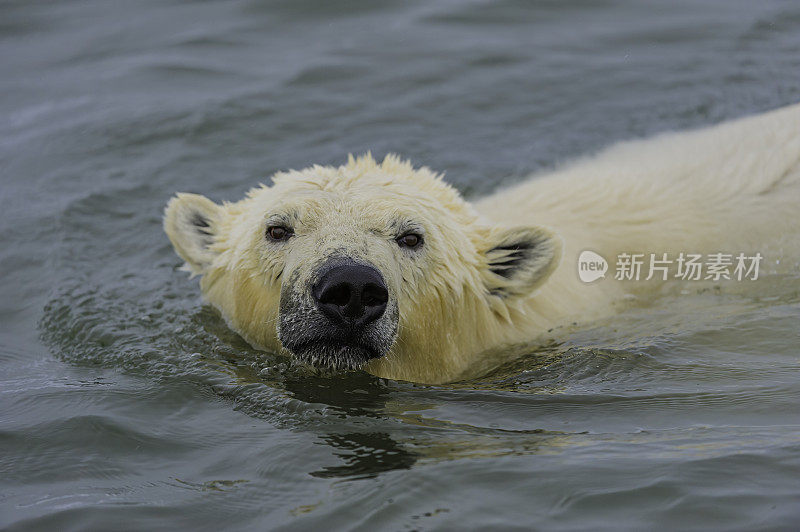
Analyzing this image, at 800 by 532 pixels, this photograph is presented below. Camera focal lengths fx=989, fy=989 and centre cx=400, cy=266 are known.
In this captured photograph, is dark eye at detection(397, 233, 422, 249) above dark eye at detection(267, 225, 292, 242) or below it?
below

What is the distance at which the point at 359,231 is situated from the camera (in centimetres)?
483

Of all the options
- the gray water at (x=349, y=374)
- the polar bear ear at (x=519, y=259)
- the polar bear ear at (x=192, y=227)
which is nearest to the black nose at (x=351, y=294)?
the gray water at (x=349, y=374)

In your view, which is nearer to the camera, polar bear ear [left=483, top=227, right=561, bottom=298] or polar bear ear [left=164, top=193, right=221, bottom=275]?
polar bear ear [left=483, top=227, right=561, bottom=298]

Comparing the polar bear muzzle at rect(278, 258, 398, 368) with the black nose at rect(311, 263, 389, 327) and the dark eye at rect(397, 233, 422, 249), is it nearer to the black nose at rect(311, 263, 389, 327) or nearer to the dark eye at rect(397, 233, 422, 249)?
the black nose at rect(311, 263, 389, 327)

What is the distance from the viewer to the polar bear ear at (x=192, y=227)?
19.0 ft

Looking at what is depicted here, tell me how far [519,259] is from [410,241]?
2.36 ft

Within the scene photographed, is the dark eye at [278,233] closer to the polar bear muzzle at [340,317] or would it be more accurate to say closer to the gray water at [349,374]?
the polar bear muzzle at [340,317]

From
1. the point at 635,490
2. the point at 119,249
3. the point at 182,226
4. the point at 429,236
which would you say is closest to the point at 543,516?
the point at 635,490

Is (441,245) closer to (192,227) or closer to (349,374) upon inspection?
(349,374)

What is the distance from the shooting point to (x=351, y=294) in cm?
441

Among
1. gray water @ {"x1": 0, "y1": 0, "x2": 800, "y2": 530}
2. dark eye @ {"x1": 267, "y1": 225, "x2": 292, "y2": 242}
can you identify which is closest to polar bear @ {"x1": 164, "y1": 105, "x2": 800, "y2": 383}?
dark eye @ {"x1": 267, "y1": 225, "x2": 292, "y2": 242}

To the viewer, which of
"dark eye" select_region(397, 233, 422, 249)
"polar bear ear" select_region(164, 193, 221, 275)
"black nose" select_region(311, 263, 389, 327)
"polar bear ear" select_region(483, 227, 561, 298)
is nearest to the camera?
"black nose" select_region(311, 263, 389, 327)

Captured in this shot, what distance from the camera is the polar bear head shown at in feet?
15.0

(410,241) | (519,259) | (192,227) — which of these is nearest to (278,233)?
(410,241)
